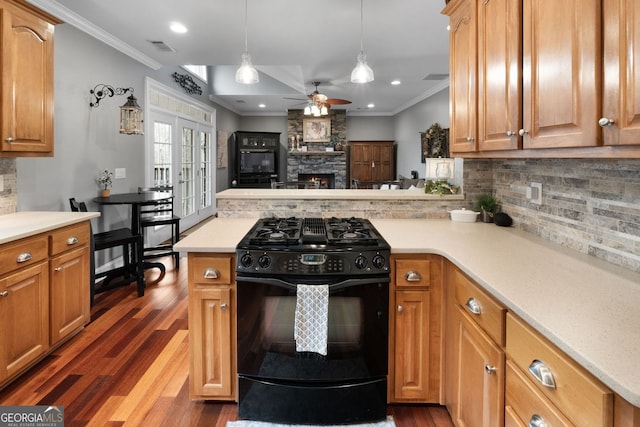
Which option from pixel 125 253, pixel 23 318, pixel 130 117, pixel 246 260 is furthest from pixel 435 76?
pixel 23 318

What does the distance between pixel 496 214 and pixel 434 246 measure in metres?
0.79

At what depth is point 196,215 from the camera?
8180mm

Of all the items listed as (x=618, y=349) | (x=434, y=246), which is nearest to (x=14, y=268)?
(x=434, y=246)

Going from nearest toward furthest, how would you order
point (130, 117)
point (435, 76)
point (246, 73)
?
point (246, 73) → point (130, 117) → point (435, 76)

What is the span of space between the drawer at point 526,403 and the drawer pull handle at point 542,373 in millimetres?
48

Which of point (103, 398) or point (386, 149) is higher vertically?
point (386, 149)

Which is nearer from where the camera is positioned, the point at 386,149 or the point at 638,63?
the point at 638,63

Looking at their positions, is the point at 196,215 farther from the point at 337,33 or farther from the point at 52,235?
the point at 52,235

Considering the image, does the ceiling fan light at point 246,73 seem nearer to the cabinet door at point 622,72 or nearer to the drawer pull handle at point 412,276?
the drawer pull handle at point 412,276

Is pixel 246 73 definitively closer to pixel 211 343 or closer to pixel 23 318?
pixel 211 343

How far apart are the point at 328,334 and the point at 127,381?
1.31 metres

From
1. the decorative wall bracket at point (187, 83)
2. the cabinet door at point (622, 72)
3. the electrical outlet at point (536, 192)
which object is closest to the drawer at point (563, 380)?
the cabinet door at point (622, 72)

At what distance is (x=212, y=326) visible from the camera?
2.05 m

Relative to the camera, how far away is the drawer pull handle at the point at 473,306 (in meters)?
1.56
